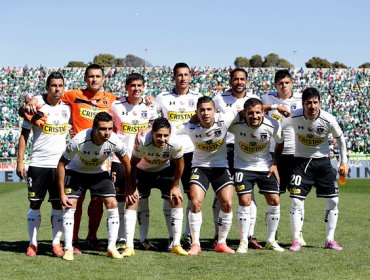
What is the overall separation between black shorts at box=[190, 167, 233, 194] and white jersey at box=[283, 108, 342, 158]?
4.25 ft

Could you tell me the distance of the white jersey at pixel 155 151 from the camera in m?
8.21

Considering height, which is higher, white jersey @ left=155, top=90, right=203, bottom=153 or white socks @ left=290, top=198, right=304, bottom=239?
white jersey @ left=155, top=90, right=203, bottom=153

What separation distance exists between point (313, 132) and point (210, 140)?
64.3 inches

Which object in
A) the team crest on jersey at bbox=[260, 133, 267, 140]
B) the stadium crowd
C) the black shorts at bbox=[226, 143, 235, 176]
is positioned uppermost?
the stadium crowd

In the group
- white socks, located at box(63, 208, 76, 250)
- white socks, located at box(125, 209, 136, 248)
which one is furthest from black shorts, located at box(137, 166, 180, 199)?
white socks, located at box(63, 208, 76, 250)

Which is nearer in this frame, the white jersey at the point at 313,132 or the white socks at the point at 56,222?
the white socks at the point at 56,222

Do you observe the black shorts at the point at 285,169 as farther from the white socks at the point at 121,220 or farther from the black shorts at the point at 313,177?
the white socks at the point at 121,220

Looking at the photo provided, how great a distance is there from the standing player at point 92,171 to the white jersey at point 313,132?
2.73m

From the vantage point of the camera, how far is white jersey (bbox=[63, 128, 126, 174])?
7902 mm

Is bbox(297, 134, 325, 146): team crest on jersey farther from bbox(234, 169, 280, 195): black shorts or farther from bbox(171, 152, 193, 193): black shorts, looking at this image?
bbox(171, 152, 193, 193): black shorts

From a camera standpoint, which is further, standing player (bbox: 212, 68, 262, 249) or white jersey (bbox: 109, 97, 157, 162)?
standing player (bbox: 212, 68, 262, 249)

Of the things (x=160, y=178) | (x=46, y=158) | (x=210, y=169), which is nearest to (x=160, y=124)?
(x=160, y=178)

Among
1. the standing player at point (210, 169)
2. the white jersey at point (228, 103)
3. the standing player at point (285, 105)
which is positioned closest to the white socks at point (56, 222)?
the standing player at point (210, 169)

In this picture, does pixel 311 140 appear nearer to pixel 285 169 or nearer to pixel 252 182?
pixel 285 169
